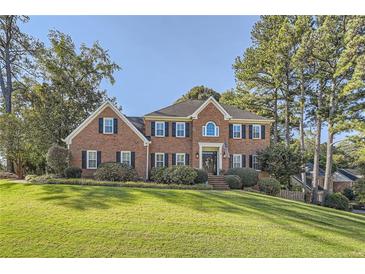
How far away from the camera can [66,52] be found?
76.0ft

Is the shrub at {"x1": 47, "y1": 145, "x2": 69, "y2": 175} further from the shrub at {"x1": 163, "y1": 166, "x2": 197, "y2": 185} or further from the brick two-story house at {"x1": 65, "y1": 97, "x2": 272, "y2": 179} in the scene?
the shrub at {"x1": 163, "y1": 166, "x2": 197, "y2": 185}

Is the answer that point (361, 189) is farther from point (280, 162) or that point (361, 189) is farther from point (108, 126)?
point (108, 126)

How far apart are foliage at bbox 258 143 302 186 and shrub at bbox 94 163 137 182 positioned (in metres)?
9.25

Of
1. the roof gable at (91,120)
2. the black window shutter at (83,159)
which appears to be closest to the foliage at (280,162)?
the roof gable at (91,120)

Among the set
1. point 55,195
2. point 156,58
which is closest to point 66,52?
point 156,58

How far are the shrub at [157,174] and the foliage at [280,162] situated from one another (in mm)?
7240

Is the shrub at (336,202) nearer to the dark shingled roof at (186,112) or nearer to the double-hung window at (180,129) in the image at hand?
the dark shingled roof at (186,112)

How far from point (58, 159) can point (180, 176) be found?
7.47 m

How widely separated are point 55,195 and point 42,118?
12.4 m

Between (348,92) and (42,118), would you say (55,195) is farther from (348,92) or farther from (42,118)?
(348,92)

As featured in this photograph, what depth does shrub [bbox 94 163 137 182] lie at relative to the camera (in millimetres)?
15703

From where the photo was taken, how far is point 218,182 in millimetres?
16844

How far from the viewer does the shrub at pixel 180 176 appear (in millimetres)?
15500

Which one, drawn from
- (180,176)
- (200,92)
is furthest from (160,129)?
(200,92)
